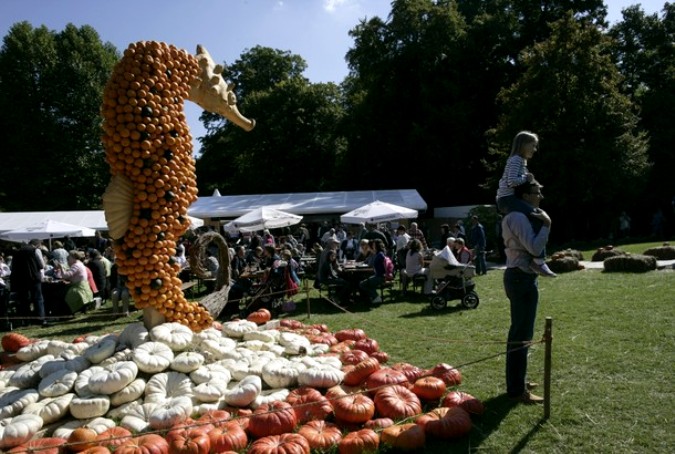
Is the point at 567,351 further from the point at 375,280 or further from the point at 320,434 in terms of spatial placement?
the point at 375,280

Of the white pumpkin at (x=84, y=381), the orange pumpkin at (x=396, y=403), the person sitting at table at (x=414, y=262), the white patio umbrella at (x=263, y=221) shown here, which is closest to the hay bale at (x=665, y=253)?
the person sitting at table at (x=414, y=262)

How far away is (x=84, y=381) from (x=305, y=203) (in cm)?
2103

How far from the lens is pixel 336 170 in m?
36.2

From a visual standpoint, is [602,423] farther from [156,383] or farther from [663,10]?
[663,10]

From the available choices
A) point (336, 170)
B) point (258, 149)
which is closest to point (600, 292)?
point (336, 170)

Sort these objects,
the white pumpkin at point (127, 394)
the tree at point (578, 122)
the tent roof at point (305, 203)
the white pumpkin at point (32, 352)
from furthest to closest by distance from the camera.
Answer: the tent roof at point (305, 203)
the tree at point (578, 122)
the white pumpkin at point (32, 352)
the white pumpkin at point (127, 394)

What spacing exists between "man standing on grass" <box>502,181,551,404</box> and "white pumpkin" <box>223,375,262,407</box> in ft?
8.63

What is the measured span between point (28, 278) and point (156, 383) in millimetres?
7311

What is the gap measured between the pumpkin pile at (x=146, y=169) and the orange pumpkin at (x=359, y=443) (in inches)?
126

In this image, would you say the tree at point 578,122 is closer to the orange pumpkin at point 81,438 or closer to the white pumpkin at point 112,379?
the white pumpkin at point 112,379

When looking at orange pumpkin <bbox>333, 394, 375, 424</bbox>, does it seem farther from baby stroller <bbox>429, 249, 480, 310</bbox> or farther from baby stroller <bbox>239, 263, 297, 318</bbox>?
baby stroller <bbox>239, 263, 297, 318</bbox>

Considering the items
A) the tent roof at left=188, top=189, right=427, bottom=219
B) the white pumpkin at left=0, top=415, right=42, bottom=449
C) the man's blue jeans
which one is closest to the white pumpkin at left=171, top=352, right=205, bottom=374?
the white pumpkin at left=0, top=415, right=42, bottom=449

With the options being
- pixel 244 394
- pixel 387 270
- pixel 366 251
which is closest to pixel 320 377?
pixel 244 394

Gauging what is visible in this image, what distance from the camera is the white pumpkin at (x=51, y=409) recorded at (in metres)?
5.21
